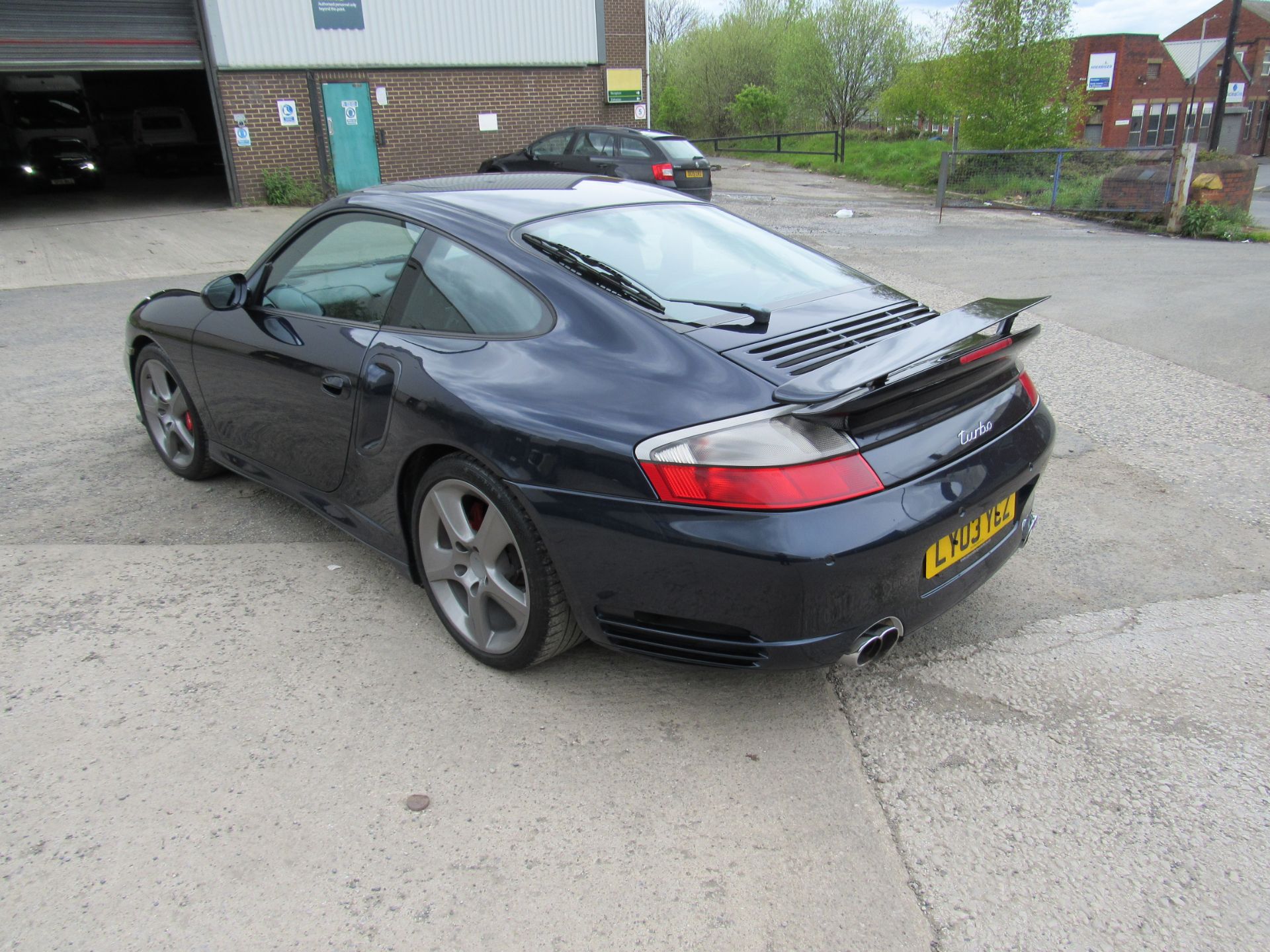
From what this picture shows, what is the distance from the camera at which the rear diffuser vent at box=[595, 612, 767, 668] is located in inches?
96.7

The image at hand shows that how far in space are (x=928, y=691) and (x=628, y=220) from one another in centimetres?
190

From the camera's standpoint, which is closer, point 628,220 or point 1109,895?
point 1109,895

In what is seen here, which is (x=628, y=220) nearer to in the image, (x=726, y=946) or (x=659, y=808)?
(x=659, y=808)

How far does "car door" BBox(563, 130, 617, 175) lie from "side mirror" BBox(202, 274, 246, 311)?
12936 millimetres

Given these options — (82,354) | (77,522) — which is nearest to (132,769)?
(77,522)

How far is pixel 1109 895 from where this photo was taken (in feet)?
6.89

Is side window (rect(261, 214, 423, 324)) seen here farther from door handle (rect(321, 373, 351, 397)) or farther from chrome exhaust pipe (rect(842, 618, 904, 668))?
chrome exhaust pipe (rect(842, 618, 904, 668))

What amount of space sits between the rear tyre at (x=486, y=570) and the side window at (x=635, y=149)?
13917mm

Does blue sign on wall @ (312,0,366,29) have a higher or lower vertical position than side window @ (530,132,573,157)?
higher

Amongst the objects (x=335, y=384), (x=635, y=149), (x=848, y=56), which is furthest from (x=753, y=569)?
(x=848, y=56)

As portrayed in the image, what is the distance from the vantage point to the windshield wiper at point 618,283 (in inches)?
110

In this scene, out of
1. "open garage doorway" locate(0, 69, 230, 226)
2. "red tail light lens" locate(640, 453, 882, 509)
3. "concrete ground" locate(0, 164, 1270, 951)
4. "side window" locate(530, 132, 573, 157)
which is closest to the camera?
"concrete ground" locate(0, 164, 1270, 951)

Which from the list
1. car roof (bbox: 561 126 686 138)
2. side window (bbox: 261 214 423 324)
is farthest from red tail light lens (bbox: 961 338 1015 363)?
car roof (bbox: 561 126 686 138)

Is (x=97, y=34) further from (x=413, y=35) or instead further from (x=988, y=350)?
(x=988, y=350)
